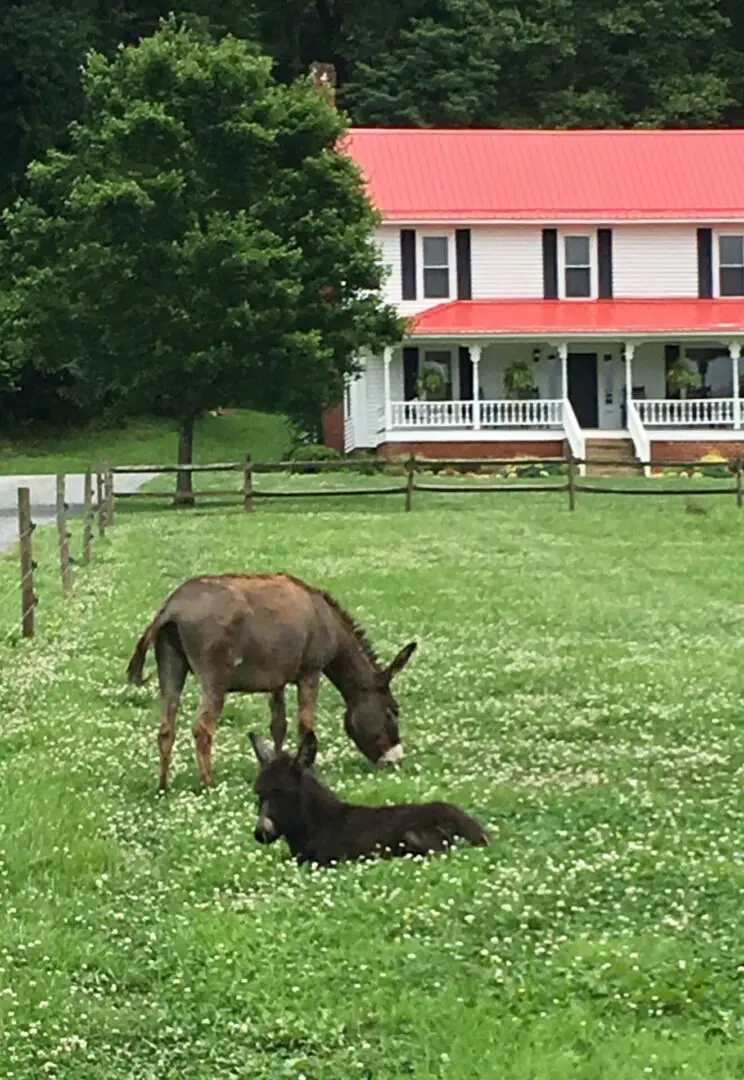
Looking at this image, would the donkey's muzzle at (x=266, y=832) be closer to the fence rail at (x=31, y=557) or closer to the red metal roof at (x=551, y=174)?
the fence rail at (x=31, y=557)

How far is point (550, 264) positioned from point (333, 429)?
287 inches

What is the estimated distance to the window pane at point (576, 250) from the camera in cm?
4522

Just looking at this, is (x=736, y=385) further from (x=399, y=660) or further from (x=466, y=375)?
(x=399, y=660)

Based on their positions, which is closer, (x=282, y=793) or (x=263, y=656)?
(x=282, y=793)

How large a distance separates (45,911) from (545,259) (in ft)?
128

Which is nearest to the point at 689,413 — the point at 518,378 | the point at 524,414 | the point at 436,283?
the point at 524,414

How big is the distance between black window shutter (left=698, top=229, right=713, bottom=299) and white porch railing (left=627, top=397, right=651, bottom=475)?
4.39 metres

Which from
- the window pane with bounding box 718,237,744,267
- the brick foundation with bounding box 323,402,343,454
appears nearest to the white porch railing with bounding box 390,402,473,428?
the brick foundation with bounding box 323,402,343,454

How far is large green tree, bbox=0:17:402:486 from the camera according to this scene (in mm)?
33219

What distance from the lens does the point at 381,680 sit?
11039mm

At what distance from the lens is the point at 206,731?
32.9 feet

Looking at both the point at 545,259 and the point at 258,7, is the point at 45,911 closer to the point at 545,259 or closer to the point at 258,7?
the point at 545,259

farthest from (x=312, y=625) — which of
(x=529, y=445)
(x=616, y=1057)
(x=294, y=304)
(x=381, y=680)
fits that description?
(x=529, y=445)

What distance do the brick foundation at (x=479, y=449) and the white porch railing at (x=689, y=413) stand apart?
2487mm
